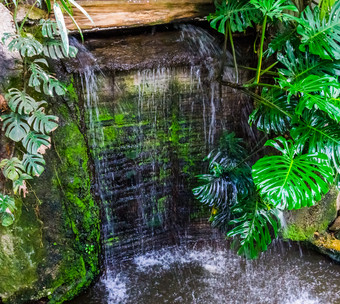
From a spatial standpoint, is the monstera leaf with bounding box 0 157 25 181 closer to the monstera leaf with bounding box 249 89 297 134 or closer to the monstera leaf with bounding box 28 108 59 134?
the monstera leaf with bounding box 28 108 59 134

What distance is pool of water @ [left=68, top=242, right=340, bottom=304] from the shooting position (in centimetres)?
244

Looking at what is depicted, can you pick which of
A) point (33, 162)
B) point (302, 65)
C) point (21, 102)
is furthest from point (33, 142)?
point (302, 65)

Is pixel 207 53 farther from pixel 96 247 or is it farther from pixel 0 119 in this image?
pixel 96 247

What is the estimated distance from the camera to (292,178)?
173 cm

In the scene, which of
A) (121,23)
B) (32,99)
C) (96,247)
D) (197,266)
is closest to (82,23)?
(121,23)

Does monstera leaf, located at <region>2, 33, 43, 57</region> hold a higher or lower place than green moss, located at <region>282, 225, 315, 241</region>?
higher

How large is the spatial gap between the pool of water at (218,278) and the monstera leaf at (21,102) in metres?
1.38

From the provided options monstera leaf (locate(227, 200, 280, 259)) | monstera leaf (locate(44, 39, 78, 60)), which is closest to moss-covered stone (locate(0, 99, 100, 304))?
monstera leaf (locate(44, 39, 78, 60))

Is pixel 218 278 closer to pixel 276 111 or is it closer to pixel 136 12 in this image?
pixel 276 111

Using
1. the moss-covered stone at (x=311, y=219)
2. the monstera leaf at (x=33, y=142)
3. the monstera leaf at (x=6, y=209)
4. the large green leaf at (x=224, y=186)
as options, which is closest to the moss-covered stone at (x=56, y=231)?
the monstera leaf at (x=6, y=209)

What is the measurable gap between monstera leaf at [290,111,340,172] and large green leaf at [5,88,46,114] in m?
1.40

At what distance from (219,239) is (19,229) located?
1.63 metres

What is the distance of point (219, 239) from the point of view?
Result: 9.84 ft

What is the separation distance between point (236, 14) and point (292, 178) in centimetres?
102
